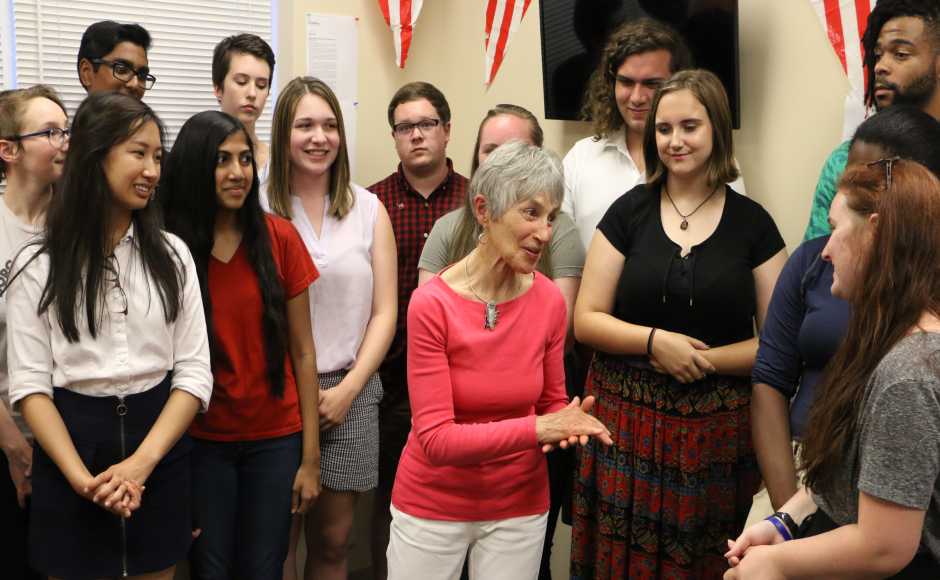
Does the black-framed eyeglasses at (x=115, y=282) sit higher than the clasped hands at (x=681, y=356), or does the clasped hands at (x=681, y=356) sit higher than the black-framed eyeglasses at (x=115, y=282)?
the black-framed eyeglasses at (x=115, y=282)

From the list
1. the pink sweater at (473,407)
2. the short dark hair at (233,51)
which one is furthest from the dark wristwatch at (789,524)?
the short dark hair at (233,51)

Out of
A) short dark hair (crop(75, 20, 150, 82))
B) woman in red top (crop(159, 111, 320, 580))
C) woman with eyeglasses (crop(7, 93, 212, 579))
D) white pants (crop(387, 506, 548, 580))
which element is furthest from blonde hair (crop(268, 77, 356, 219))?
white pants (crop(387, 506, 548, 580))

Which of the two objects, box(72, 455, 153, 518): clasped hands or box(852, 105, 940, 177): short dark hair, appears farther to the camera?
box(72, 455, 153, 518): clasped hands

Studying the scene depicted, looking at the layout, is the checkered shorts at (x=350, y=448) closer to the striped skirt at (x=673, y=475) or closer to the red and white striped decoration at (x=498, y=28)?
the striped skirt at (x=673, y=475)

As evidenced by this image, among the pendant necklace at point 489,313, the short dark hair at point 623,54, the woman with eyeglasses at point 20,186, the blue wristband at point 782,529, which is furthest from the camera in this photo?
the short dark hair at point 623,54

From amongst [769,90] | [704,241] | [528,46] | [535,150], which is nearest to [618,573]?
[704,241]

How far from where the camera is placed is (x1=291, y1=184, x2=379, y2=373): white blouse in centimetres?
251

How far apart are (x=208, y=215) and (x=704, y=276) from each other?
123cm

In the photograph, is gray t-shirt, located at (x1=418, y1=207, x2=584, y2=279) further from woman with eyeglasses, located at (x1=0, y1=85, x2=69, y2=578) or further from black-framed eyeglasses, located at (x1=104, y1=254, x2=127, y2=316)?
woman with eyeglasses, located at (x1=0, y1=85, x2=69, y2=578)

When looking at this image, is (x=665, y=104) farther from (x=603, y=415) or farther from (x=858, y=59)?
(x=603, y=415)

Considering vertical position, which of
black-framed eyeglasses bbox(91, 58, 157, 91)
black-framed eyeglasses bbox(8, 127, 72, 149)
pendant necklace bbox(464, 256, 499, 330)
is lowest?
pendant necklace bbox(464, 256, 499, 330)

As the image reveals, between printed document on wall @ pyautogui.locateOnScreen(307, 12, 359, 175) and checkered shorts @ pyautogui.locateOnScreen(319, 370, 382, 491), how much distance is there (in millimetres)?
1870

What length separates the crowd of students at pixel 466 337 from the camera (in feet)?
5.74

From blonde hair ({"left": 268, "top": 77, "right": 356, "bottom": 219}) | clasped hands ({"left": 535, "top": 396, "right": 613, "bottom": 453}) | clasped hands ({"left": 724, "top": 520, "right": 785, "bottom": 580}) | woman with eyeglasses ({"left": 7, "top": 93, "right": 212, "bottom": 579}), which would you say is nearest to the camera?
clasped hands ({"left": 724, "top": 520, "right": 785, "bottom": 580})
